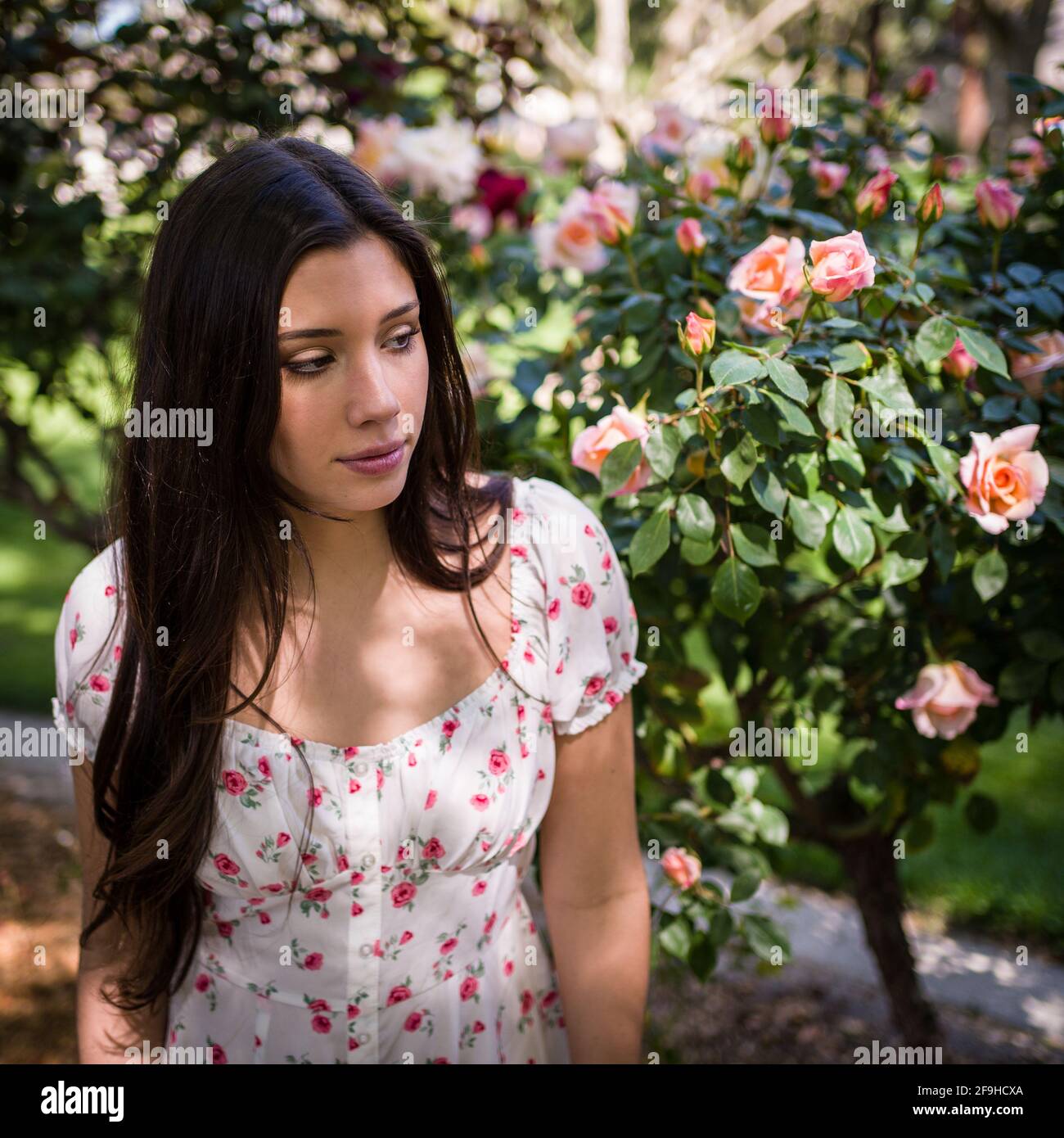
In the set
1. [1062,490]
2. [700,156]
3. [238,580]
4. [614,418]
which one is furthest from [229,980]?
[700,156]

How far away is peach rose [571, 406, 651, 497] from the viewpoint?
4.52 feet

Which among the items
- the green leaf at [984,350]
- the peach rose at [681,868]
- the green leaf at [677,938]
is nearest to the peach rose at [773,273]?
the green leaf at [984,350]

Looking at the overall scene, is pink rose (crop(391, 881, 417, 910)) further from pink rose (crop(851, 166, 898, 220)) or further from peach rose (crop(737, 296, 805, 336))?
pink rose (crop(851, 166, 898, 220))

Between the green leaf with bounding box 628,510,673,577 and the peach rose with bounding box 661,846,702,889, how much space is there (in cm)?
51

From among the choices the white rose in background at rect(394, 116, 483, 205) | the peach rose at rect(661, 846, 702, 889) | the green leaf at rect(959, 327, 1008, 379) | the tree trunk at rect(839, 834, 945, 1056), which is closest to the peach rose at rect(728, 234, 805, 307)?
the green leaf at rect(959, 327, 1008, 379)

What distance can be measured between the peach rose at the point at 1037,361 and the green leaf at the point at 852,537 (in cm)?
35

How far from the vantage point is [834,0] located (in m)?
11.2

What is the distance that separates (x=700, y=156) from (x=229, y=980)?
1.54m

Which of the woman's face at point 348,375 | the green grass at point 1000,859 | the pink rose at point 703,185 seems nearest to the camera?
the woman's face at point 348,375

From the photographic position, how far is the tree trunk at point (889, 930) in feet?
7.04

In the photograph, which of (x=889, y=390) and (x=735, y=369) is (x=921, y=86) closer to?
(x=889, y=390)

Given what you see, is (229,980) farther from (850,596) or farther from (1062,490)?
(1062,490)

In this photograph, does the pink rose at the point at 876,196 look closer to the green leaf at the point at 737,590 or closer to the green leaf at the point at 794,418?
the green leaf at the point at 794,418

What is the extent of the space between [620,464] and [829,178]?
71 cm
